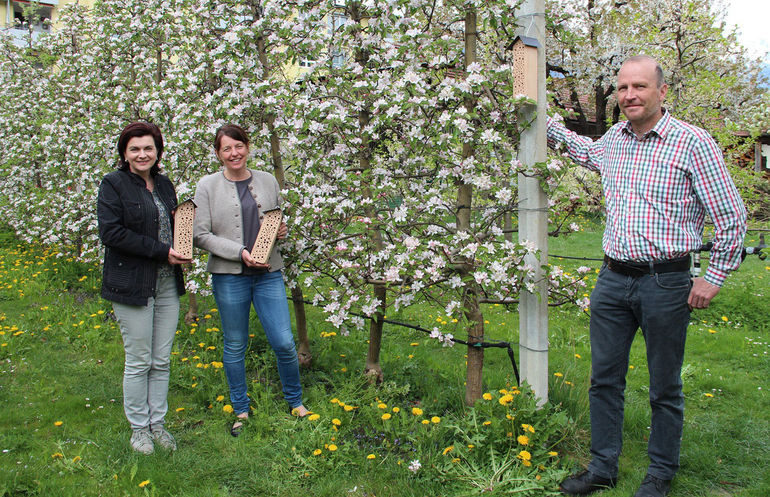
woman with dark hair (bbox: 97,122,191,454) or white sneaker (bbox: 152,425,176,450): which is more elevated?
woman with dark hair (bbox: 97,122,191,454)

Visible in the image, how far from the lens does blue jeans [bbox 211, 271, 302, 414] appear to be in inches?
150

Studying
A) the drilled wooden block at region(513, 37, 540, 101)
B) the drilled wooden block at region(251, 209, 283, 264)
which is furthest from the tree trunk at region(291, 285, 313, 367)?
the drilled wooden block at region(513, 37, 540, 101)

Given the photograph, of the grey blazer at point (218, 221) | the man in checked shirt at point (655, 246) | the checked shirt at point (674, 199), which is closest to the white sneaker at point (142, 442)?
the grey blazer at point (218, 221)

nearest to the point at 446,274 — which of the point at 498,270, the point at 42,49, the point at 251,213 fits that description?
the point at 498,270

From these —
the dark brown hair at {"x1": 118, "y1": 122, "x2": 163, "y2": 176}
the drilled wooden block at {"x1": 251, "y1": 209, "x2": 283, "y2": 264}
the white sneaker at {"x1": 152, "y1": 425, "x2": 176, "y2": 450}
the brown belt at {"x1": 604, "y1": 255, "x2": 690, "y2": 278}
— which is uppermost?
the dark brown hair at {"x1": 118, "y1": 122, "x2": 163, "y2": 176}

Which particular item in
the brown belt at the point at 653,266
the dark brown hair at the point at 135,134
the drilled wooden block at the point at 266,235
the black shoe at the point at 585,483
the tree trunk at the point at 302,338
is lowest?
the black shoe at the point at 585,483

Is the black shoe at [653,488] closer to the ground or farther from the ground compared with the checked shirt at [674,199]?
closer to the ground

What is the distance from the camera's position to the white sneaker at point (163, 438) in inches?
146

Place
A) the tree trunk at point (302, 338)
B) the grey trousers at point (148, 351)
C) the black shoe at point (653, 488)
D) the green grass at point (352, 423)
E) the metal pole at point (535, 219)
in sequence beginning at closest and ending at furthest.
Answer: the black shoe at point (653, 488), the green grass at point (352, 423), the metal pole at point (535, 219), the grey trousers at point (148, 351), the tree trunk at point (302, 338)

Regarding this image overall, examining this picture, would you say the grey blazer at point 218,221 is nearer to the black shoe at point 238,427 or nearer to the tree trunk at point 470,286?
the black shoe at point 238,427

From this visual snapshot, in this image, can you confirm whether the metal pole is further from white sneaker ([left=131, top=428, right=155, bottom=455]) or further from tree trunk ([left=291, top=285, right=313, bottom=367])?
white sneaker ([left=131, top=428, right=155, bottom=455])

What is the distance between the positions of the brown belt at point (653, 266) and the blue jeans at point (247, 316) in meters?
2.03

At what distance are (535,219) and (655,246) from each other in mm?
751

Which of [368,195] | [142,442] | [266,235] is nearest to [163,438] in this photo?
[142,442]
